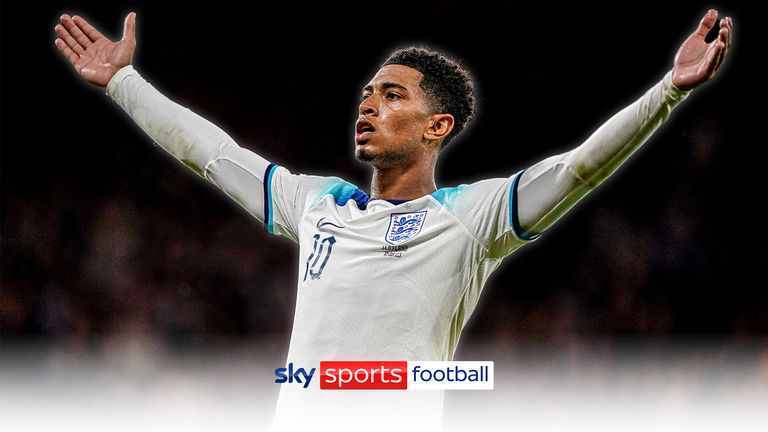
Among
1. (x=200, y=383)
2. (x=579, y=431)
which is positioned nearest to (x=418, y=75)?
(x=579, y=431)

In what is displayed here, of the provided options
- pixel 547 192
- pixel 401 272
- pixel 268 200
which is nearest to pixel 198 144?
pixel 268 200

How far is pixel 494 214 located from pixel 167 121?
4.41ft

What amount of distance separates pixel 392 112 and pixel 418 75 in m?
0.23

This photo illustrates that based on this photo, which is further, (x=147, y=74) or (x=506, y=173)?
(x=147, y=74)

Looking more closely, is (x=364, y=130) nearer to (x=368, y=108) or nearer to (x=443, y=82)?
(x=368, y=108)

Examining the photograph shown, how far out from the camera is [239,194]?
368 cm

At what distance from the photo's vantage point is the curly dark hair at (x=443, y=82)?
12.4 ft

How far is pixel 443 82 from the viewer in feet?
12.6

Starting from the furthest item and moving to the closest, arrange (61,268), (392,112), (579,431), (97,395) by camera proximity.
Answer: (61,268)
(97,395)
(579,431)
(392,112)

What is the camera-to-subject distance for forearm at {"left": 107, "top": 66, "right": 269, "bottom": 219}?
12.0 feet

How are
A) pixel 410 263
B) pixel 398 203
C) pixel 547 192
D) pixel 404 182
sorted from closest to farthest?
pixel 547 192 < pixel 410 263 < pixel 398 203 < pixel 404 182

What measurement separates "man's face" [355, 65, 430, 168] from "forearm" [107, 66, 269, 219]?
42 cm

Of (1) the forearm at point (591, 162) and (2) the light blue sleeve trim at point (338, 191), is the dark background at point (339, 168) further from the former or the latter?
(1) the forearm at point (591, 162)

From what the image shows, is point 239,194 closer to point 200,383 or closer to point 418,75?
point 418,75
